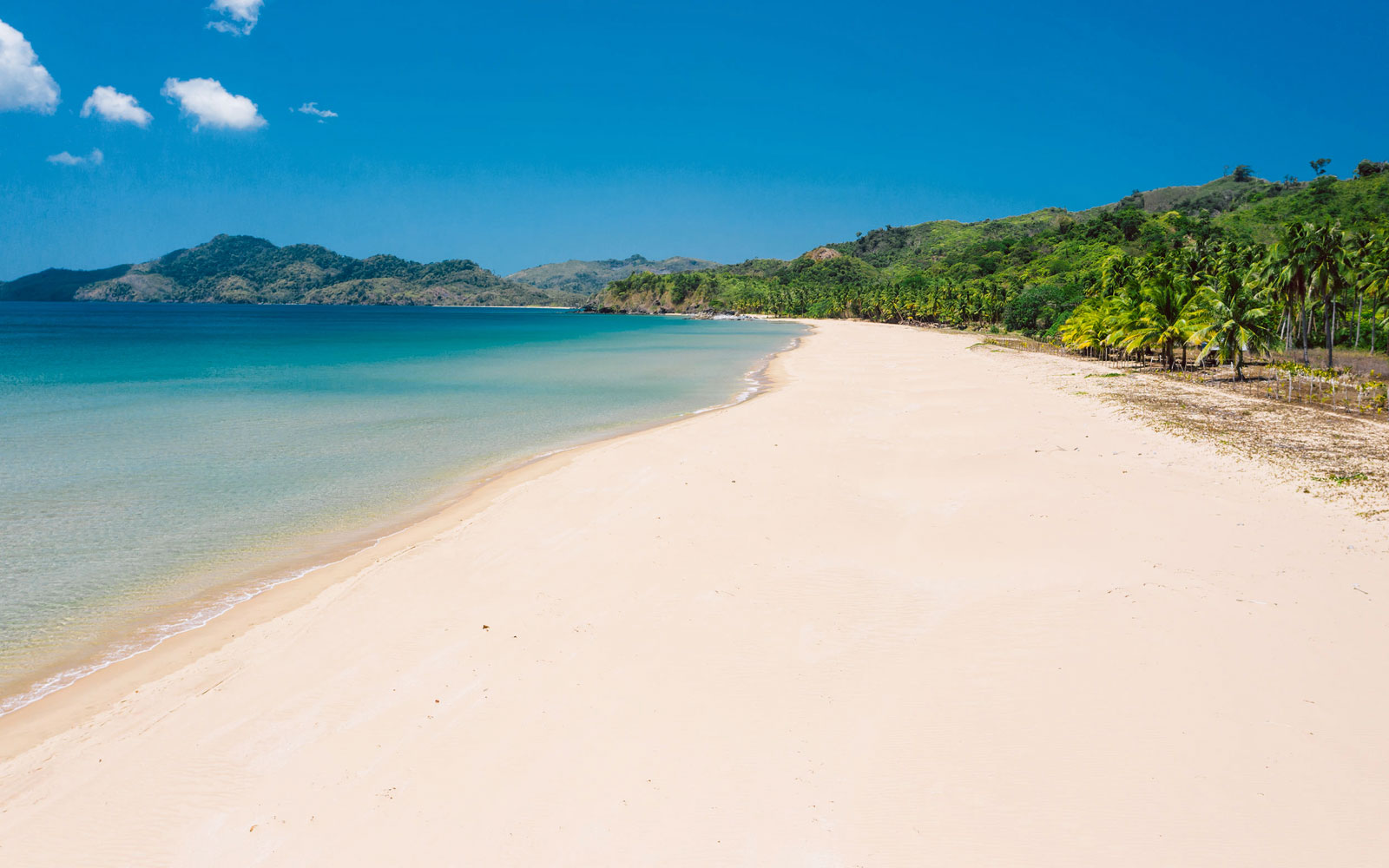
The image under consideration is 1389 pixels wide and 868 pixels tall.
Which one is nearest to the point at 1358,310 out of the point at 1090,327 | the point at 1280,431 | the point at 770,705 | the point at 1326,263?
the point at 1326,263

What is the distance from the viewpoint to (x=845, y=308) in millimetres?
151250

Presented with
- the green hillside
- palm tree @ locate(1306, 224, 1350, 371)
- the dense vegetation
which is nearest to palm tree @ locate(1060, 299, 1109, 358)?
the dense vegetation

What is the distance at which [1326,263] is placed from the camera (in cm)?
3181

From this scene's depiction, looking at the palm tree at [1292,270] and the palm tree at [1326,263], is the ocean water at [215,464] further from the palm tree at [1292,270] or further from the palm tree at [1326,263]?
the palm tree at [1326,263]

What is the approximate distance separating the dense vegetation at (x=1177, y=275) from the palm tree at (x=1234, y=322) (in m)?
0.10

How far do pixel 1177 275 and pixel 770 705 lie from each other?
4348 centimetres

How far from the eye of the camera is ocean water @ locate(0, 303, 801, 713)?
887cm

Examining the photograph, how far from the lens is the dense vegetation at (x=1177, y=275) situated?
3300cm

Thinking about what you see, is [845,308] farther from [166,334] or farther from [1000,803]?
[1000,803]

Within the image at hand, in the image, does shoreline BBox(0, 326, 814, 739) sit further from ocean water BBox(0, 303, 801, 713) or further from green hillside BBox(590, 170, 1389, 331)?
green hillside BBox(590, 170, 1389, 331)

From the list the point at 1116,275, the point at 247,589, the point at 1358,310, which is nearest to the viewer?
the point at 247,589

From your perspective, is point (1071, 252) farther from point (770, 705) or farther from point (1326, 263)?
point (770, 705)

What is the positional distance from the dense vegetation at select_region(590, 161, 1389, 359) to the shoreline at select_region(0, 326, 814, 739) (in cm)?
3407

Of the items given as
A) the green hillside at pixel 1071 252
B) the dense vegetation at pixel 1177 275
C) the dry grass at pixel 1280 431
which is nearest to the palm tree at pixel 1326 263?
the dense vegetation at pixel 1177 275
